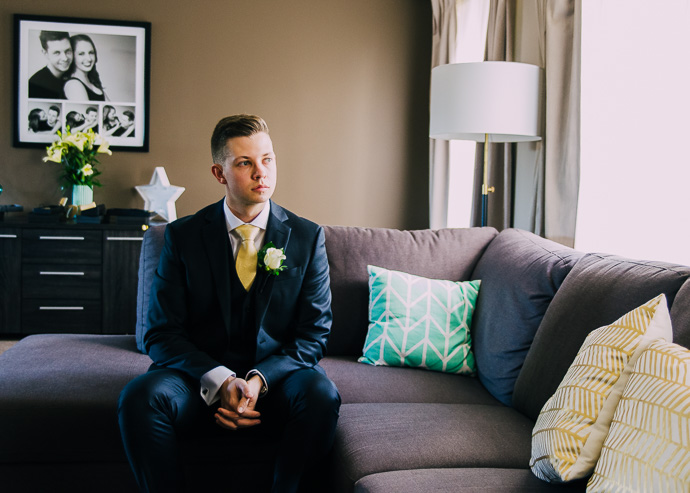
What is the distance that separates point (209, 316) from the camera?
6.69 feet

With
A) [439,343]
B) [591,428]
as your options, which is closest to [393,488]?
[591,428]

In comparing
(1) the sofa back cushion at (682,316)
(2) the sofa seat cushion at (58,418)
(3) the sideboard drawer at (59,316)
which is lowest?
(3) the sideboard drawer at (59,316)

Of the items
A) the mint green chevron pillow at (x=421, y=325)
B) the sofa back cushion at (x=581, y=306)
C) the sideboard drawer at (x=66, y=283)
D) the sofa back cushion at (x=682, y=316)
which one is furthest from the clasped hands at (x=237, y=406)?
the sideboard drawer at (x=66, y=283)

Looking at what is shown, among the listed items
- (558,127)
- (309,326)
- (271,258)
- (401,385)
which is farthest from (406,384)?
(558,127)

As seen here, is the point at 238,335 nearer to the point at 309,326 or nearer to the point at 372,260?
the point at 309,326

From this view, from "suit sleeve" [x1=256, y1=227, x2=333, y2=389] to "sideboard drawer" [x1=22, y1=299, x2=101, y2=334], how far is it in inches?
108

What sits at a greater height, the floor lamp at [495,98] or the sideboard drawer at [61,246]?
the floor lamp at [495,98]

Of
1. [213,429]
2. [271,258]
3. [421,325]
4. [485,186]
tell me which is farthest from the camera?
[485,186]

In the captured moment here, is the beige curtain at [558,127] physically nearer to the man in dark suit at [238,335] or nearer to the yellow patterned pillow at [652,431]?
the man in dark suit at [238,335]

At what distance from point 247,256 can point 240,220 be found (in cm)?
13

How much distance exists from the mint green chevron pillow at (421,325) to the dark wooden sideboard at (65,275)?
8.21 feet

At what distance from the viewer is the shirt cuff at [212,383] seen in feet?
6.03

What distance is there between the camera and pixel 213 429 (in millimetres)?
1894

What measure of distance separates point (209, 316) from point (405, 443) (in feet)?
2.47
